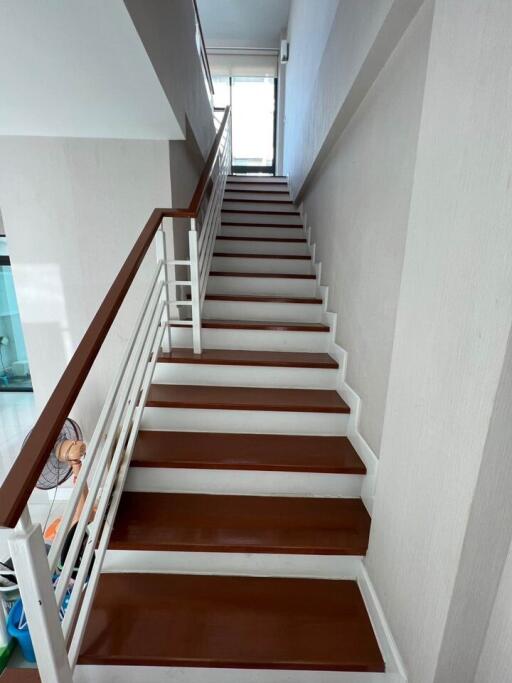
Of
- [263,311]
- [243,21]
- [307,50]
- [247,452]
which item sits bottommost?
[247,452]

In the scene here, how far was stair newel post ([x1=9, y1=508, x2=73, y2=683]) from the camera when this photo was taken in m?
0.72

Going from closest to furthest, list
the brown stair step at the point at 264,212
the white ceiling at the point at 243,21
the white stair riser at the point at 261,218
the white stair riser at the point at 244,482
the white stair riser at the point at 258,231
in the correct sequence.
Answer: the white stair riser at the point at 244,482 < the white stair riser at the point at 258,231 < the white stair riser at the point at 261,218 < the brown stair step at the point at 264,212 < the white ceiling at the point at 243,21

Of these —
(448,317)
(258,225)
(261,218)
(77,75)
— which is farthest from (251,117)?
(448,317)

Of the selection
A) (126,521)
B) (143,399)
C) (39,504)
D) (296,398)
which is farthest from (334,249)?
(39,504)

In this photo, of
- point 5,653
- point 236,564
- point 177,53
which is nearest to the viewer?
point 5,653

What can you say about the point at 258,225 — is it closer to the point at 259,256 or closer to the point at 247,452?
the point at 259,256

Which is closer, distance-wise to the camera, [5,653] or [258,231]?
[5,653]

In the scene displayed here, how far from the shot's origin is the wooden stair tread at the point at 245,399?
1736 millimetres

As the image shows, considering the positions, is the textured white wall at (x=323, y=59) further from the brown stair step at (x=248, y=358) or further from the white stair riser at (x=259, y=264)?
the brown stair step at (x=248, y=358)

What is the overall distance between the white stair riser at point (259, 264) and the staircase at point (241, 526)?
2.87 ft

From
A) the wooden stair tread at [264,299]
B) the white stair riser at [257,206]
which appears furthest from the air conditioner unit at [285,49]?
the wooden stair tread at [264,299]

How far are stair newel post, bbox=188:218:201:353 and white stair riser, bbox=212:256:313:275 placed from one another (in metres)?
0.94

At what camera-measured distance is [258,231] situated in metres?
3.48

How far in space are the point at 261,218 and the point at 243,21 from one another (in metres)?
4.16
